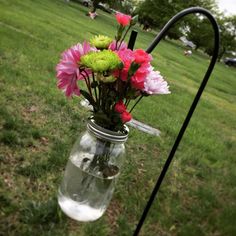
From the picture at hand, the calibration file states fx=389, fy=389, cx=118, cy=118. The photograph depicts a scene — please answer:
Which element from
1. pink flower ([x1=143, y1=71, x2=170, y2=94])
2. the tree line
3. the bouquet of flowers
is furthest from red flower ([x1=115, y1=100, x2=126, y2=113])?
the tree line

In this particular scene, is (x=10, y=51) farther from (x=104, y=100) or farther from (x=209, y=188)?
(x=104, y=100)

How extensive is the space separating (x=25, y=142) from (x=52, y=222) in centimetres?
101

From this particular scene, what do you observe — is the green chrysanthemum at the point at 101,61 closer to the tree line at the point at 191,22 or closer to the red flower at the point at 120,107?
the red flower at the point at 120,107

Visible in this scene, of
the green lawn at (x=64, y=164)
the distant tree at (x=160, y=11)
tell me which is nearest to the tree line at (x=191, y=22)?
the distant tree at (x=160, y=11)

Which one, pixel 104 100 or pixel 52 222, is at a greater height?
pixel 104 100

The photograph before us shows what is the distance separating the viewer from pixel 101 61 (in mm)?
1246

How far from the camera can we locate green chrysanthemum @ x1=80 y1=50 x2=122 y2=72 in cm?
125

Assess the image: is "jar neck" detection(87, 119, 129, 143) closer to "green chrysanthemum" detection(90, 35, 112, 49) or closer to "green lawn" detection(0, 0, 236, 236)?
"green chrysanthemum" detection(90, 35, 112, 49)

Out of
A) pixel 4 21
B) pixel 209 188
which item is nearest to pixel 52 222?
pixel 209 188

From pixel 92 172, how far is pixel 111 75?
0.37 metres

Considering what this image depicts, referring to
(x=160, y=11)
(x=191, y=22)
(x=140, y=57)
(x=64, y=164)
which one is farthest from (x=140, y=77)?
(x=191, y=22)

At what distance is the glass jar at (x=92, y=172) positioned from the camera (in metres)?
1.36

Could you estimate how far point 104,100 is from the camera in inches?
54.6

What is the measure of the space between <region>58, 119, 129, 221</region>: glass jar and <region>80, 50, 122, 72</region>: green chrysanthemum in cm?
21
